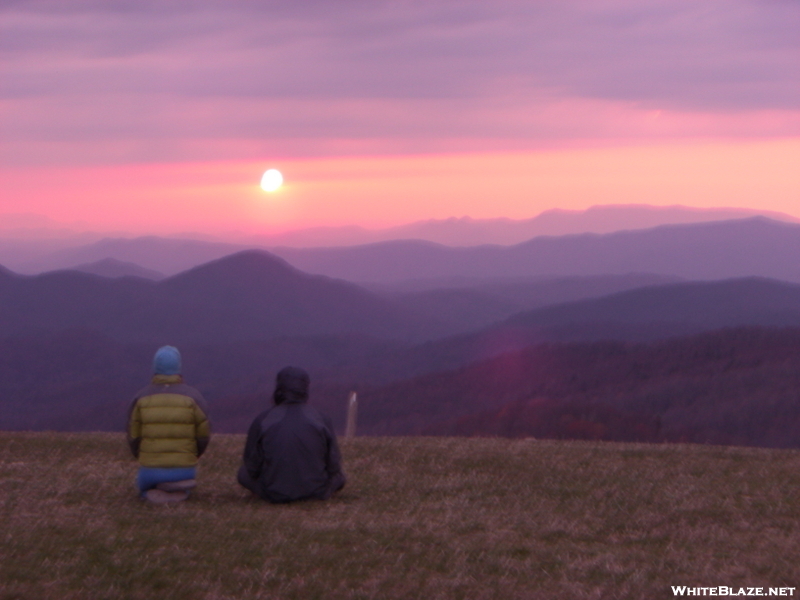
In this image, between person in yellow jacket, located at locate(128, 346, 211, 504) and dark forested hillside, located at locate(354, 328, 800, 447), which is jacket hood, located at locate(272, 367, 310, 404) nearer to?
person in yellow jacket, located at locate(128, 346, 211, 504)

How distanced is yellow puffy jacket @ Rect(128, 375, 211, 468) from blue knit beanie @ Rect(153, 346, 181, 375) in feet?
0.25

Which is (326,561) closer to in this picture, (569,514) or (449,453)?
(569,514)

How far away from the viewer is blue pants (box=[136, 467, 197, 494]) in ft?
38.2

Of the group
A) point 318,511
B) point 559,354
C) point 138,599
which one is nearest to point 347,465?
point 318,511

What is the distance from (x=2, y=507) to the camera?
37.8 feet

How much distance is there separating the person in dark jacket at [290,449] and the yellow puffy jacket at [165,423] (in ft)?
2.42

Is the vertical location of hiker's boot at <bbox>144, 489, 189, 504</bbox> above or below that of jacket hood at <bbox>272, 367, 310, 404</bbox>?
below

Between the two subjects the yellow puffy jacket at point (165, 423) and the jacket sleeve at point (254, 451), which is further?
the jacket sleeve at point (254, 451)

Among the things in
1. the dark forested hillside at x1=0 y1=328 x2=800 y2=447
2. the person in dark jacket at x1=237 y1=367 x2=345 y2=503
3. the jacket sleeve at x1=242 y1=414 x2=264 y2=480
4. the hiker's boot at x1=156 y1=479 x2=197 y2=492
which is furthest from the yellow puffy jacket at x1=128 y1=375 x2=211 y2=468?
the dark forested hillside at x1=0 y1=328 x2=800 y2=447

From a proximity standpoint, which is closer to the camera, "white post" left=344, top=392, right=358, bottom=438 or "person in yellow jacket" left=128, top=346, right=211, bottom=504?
"person in yellow jacket" left=128, top=346, right=211, bottom=504

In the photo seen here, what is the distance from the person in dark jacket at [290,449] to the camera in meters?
11.7

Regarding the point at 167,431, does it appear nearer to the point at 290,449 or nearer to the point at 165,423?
the point at 165,423

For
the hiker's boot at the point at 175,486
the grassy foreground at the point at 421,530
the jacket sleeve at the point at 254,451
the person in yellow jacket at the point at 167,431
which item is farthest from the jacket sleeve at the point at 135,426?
the jacket sleeve at the point at 254,451

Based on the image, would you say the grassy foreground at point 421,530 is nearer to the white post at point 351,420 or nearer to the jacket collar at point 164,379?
the jacket collar at point 164,379
